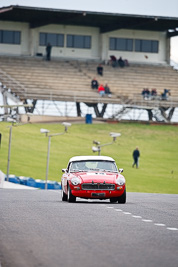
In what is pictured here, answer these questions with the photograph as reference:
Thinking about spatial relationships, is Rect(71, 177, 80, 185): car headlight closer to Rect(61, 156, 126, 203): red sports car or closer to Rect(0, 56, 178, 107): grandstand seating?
Rect(61, 156, 126, 203): red sports car

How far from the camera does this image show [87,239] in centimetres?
1203

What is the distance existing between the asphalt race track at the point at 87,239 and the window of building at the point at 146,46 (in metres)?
73.1

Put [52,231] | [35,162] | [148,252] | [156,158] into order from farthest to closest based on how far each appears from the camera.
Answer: [156,158], [35,162], [52,231], [148,252]

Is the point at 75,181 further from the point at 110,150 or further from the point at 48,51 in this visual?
the point at 48,51

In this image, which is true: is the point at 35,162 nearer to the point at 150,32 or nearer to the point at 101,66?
the point at 101,66

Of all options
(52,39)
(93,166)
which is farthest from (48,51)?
(93,166)

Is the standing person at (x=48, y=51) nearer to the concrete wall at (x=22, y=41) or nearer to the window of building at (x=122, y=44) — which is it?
the concrete wall at (x=22, y=41)

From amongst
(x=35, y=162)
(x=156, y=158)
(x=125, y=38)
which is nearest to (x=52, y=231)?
(x=35, y=162)

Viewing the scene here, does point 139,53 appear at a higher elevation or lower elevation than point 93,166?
higher

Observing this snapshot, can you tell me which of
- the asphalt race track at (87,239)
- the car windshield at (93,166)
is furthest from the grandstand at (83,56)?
the asphalt race track at (87,239)

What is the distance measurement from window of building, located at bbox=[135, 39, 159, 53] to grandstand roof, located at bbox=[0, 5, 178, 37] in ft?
8.02

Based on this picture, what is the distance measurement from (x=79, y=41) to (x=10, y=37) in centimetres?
793

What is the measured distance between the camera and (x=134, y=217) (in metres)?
17.4

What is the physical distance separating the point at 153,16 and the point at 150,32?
23.7ft
